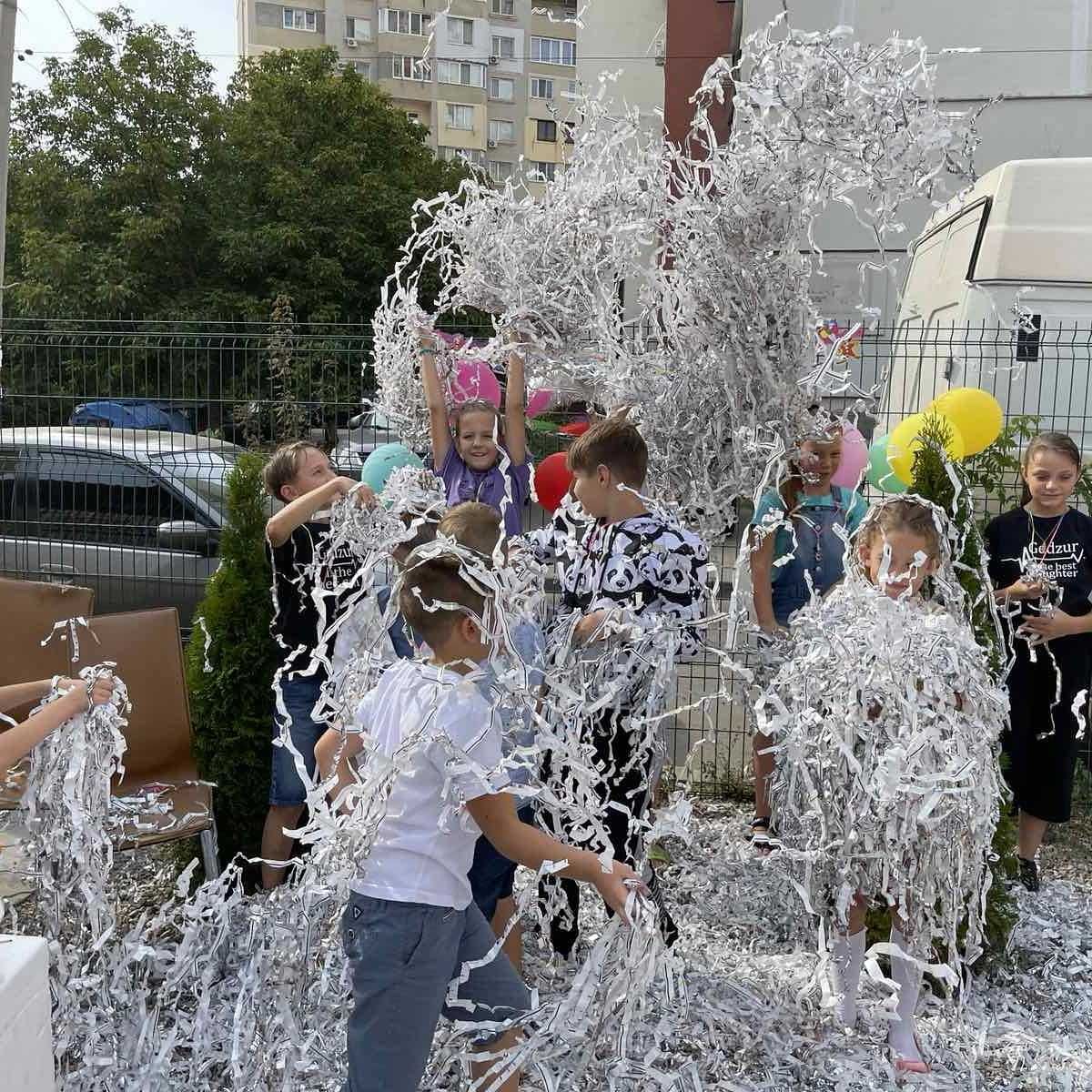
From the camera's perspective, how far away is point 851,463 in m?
4.09

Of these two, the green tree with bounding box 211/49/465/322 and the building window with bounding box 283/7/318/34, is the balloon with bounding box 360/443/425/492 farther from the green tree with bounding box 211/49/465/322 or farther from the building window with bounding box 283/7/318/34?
the building window with bounding box 283/7/318/34

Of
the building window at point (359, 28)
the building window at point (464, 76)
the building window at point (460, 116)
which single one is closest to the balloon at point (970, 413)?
the building window at point (464, 76)

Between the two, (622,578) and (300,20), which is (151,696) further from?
(300,20)

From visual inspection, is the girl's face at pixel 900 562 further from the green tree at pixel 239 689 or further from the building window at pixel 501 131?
the building window at pixel 501 131

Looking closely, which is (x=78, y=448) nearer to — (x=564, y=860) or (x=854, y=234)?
(x=564, y=860)

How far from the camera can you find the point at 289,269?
65.4 ft

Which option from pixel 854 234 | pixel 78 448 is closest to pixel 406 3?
pixel 854 234

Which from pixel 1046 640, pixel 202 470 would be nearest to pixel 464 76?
pixel 202 470

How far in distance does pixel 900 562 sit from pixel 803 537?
84 cm

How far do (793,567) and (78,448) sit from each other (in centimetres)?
416

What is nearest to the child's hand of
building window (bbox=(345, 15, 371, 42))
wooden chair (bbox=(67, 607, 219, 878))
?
wooden chair (bbox=(67, 607, 219, 878))

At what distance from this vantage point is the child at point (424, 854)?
84.5 inches

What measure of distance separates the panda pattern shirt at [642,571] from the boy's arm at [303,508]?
0.70m

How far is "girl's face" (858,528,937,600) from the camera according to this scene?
300 cm
